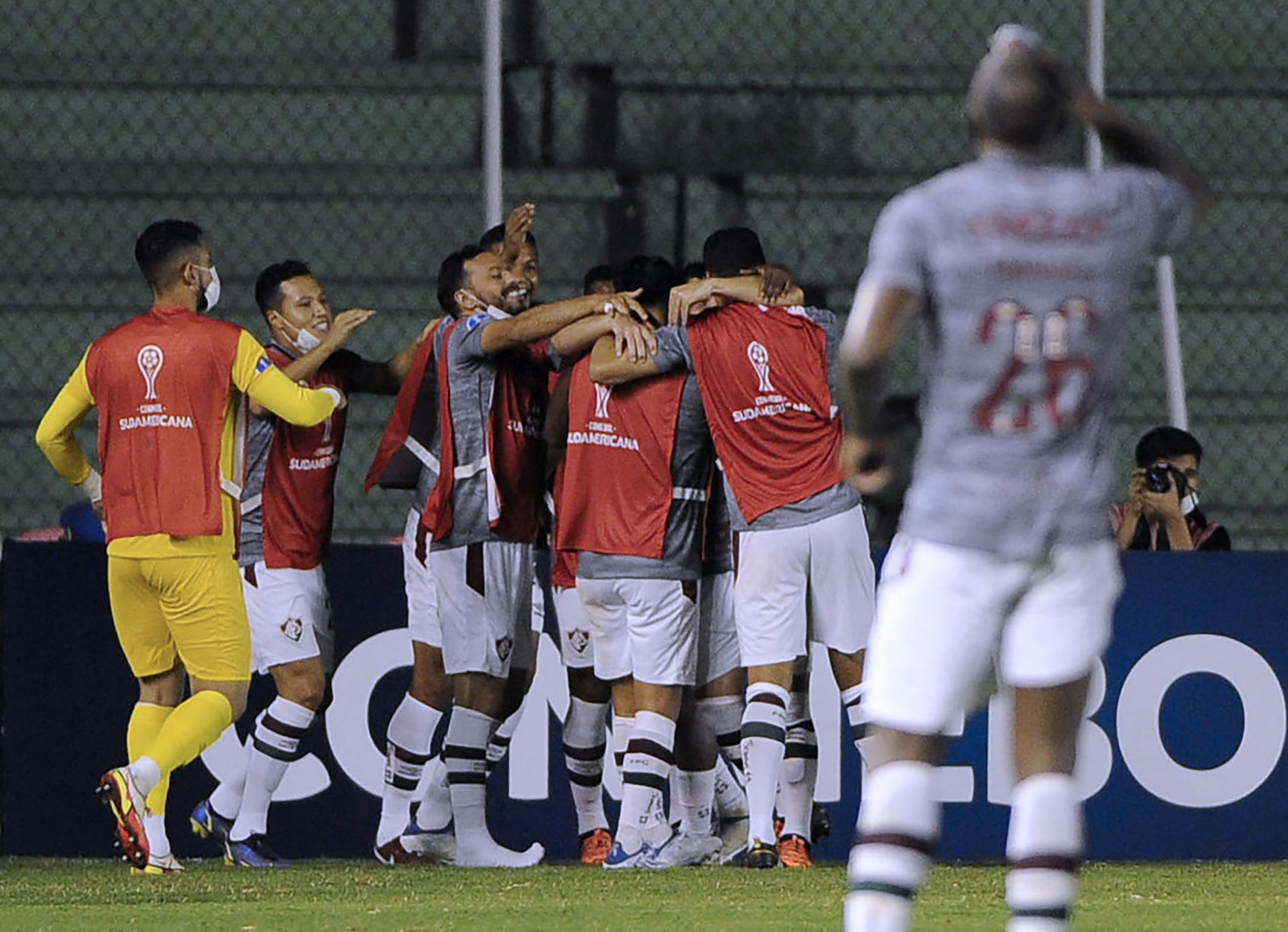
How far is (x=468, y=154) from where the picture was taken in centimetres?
1049

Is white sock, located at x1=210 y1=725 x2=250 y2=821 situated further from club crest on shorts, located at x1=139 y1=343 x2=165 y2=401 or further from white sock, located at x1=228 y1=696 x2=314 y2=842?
club crest on shorts, located at x1=139 y1=343 x2=165 y2=401

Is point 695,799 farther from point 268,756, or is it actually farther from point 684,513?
point 268,756

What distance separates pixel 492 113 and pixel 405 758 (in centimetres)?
303

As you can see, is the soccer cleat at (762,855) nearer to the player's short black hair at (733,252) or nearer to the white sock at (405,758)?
the white sock at (405,758)

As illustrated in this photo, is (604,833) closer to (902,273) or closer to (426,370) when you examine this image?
(426,370)

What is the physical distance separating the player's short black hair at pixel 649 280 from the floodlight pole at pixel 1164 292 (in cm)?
238

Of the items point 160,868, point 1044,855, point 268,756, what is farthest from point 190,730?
point 1044,855

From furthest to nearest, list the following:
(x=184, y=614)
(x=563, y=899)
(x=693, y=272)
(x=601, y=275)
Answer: (x=601, y=275) → (x=693, y=272) → (x=184, y=614) → (x=563, y=899)

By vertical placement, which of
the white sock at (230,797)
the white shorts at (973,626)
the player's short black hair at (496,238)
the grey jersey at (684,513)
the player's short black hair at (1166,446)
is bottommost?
the white sock at (230,797)

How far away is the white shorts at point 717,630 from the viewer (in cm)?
735

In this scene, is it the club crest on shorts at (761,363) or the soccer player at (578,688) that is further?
the soccer player at (578,688)

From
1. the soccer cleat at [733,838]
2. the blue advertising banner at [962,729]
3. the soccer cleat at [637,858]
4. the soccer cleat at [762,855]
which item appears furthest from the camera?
the blue advertising banner at [962,729]

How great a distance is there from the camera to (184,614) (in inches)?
257

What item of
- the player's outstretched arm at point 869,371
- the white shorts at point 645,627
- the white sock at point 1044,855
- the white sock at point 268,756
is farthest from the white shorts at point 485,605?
the white sock at point 1044,855
